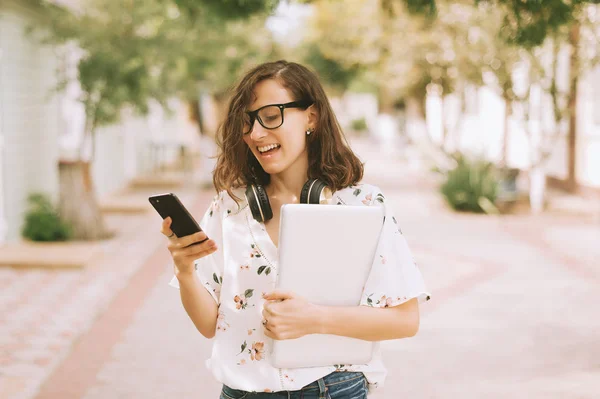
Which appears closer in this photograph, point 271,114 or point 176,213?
point 176,213

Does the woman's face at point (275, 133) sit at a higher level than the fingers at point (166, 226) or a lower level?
higher

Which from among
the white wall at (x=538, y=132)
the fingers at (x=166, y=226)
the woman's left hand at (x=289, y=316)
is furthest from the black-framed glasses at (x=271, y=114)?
the white wall at (x=538, y=132)

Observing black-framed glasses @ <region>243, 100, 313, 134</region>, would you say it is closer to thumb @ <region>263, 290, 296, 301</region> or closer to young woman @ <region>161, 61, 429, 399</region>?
young woman @ <region>161, 61, 429, 399</region>

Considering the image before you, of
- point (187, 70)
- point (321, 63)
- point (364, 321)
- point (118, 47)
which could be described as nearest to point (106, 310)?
point (118, 47)

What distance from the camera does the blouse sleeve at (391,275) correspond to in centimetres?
197

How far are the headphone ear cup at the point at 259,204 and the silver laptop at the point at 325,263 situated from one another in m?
0.27

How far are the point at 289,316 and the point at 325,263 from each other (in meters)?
0.15

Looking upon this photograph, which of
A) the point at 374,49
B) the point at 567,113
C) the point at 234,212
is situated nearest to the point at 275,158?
the point at 234,212

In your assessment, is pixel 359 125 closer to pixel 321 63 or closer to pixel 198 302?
pixel 321 63

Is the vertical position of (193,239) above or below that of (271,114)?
below

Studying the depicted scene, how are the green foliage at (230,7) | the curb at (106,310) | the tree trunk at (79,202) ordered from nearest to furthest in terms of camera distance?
1. the curb at (106,310)
2. the green foliage at (230,7)
3. the tree trunk at (79,202)

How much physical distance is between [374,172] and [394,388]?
17.9 metres

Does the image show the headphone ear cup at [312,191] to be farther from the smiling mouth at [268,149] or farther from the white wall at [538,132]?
the white wall at [538,132]

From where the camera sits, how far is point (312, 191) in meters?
2.11
